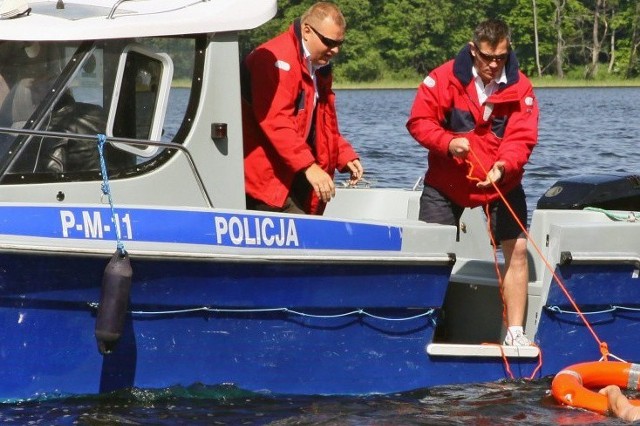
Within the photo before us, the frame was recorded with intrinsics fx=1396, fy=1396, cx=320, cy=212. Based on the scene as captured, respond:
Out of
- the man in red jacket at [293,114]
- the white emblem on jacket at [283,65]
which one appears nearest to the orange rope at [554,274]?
the man in red jacket at [293,114]

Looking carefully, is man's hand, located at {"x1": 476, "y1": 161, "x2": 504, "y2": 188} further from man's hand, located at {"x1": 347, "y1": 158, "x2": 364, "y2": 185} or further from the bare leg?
man's hand, located at {"x1": 347, "y1": 158, "x2": 364, "y2": 185}

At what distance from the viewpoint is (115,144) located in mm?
6961

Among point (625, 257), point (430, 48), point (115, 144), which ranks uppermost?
point (115, 144)

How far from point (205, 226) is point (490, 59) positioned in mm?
1725

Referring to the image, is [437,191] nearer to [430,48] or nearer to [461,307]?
[461,307]

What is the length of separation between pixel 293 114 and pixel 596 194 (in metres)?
2.32

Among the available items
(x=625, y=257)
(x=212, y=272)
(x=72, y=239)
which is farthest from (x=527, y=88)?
(x=72, y=239)

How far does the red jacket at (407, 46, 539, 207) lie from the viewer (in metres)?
7.25

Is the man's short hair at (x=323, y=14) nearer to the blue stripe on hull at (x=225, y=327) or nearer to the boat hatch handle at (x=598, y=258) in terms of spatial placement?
the blue stripe on hull at (x=225, y=327)

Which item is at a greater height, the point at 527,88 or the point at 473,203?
the point at 527,88

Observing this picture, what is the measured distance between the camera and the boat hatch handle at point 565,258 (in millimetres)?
7234

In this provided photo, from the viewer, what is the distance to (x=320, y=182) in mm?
7039

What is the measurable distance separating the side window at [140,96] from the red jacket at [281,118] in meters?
0.47

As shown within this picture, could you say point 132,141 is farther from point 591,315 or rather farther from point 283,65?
point 591,315
